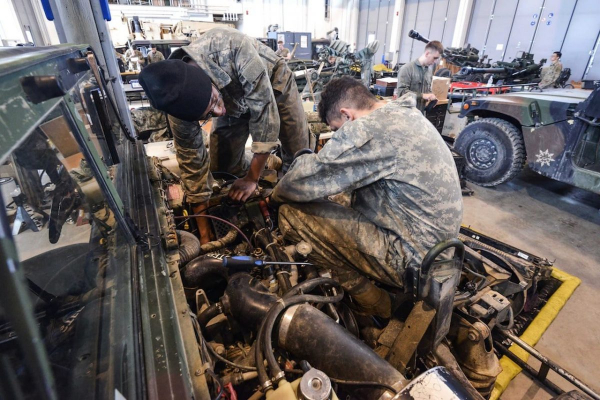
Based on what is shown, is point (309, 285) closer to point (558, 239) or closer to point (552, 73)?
point (558, 239)

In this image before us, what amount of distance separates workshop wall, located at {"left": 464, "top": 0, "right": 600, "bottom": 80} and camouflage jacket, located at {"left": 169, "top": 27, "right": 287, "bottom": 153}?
450 inches

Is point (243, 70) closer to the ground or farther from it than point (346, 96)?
farther from it

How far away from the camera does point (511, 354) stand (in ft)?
6.02

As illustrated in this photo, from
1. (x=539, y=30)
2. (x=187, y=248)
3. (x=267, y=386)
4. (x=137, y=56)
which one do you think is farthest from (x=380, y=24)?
(x=267, y=386)

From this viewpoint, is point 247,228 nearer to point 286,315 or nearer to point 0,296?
point 286,315

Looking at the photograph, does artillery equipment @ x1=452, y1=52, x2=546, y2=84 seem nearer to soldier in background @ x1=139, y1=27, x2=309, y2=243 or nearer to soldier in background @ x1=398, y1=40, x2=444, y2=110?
soldier in background @ x1=398, y1=40, x2=444, y2=110

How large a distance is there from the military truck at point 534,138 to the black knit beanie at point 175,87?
3.58 meters

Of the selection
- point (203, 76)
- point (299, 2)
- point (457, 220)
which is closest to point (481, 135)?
point (457, 220)

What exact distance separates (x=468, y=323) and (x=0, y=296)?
1754 millimetres

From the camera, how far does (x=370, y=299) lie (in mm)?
1688

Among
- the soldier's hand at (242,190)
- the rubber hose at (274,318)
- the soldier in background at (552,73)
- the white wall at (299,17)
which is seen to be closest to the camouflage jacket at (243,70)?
the soldier's hand at (242,190)

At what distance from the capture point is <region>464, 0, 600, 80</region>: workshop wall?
905 cm

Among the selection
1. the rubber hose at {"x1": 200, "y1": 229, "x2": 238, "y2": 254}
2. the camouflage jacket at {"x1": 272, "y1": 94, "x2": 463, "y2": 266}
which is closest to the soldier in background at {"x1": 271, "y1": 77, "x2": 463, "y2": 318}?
the camouflage jacket at {"x1": 272, "y1": 94, "x2": 463, "y2": 266}

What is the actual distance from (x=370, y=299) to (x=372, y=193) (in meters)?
0.57
